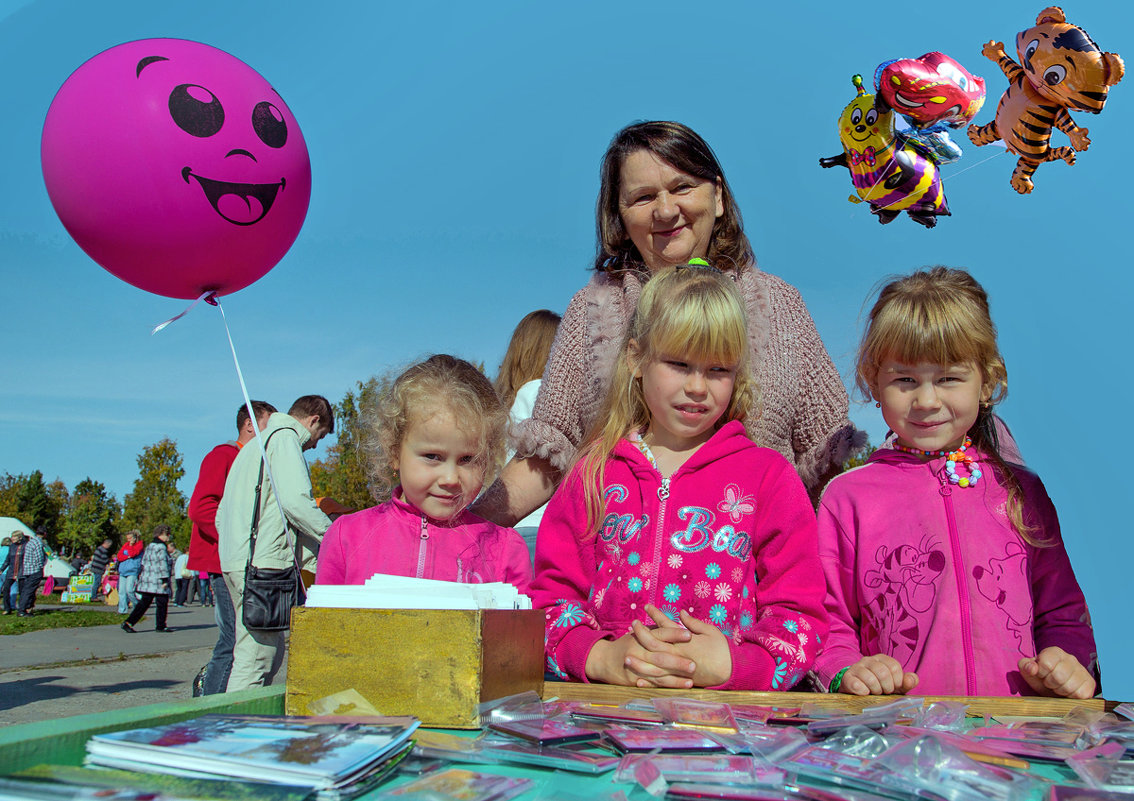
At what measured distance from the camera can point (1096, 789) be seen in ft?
3.19

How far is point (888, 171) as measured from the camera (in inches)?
113

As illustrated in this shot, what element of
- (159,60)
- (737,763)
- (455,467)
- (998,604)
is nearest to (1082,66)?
(998,604)

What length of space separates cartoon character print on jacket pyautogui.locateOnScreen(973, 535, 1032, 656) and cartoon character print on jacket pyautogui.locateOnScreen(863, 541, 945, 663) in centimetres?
10

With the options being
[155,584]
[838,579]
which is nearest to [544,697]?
[838,579]

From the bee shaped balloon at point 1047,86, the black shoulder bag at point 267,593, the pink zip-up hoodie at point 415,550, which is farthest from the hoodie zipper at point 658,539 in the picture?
the black shoulder bag at point 267,593

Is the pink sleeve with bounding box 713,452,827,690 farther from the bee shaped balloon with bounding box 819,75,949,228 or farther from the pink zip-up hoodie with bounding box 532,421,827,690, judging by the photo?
the bee shaped balloon with bounding box 819,75,949,228

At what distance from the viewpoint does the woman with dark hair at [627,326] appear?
2.33 m

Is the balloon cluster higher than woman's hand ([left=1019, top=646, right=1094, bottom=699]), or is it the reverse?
the balloon cluster

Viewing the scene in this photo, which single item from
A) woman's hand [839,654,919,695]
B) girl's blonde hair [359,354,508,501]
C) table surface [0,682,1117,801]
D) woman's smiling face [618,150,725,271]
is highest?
woman's smiling face [618,150,725,271]

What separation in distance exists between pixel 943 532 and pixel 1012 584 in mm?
178

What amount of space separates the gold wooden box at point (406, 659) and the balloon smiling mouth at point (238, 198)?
1.60 meters

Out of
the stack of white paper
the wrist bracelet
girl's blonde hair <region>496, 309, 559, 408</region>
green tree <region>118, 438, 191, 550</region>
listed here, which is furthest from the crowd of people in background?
green tree <region>118, 438, 191, 550</region>

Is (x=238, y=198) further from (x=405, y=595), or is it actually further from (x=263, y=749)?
(x=263, y=749)

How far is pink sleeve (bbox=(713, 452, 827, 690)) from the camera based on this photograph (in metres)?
1.73
